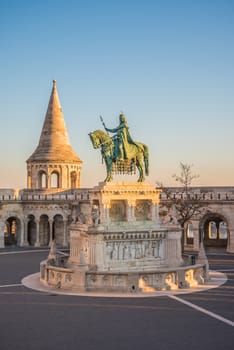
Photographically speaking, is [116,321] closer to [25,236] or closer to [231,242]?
[231,242]

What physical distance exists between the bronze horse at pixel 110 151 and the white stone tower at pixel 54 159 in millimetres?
17868

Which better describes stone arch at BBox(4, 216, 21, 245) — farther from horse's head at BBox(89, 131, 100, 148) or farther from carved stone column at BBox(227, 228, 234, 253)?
horse's head at BBox(89, 131, 100, 148)

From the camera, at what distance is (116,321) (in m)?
14.8

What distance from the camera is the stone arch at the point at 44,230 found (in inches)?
1604

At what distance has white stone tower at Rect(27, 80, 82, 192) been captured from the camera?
41.5 metres

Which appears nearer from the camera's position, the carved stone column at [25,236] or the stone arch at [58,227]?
the carved stone column at [25,236]

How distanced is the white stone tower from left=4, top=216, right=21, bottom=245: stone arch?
3.32 m

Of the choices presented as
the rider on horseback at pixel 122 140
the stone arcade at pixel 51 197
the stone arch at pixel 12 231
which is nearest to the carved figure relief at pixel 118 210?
the rider on horseback at pixel 122 140

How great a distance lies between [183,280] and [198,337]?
6990 mm

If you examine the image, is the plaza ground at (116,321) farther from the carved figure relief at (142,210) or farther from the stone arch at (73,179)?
the stone arch at (73,179)

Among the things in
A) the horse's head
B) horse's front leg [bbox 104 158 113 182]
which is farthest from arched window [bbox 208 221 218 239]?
the horse's head

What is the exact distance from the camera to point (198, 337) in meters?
13.0

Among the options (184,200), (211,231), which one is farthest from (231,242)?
(211,231)

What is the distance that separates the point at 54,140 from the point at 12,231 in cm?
950
